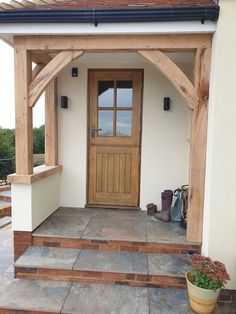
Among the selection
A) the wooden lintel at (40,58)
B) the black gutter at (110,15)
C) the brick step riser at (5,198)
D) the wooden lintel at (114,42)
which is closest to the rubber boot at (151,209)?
the wooden lintel at (114,42)

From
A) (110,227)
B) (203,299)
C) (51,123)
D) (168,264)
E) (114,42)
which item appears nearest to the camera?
(203,299)

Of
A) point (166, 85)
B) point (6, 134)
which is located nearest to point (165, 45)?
point (166, 85)

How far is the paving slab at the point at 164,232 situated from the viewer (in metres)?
2.90

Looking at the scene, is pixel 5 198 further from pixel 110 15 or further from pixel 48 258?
pixel 110 15

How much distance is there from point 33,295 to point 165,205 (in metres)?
2.08

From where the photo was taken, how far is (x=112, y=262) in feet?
8.74

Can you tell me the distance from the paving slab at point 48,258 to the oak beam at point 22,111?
924mm

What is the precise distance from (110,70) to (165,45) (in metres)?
1.38

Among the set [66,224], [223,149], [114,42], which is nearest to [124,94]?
[114,42]

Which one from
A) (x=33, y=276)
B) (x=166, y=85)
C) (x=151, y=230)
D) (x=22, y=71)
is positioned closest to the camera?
(x=33, y=276)

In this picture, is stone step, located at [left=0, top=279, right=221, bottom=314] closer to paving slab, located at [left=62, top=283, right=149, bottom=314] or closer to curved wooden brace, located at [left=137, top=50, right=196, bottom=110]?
paving slab, located at [left=62, top=283, right=149, bottom=314]

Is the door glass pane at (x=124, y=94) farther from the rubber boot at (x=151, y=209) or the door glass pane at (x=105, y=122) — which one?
the rubber boot at (x=151, y=209)

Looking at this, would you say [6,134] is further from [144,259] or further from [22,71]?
[144,259]

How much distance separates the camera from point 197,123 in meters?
2.75
